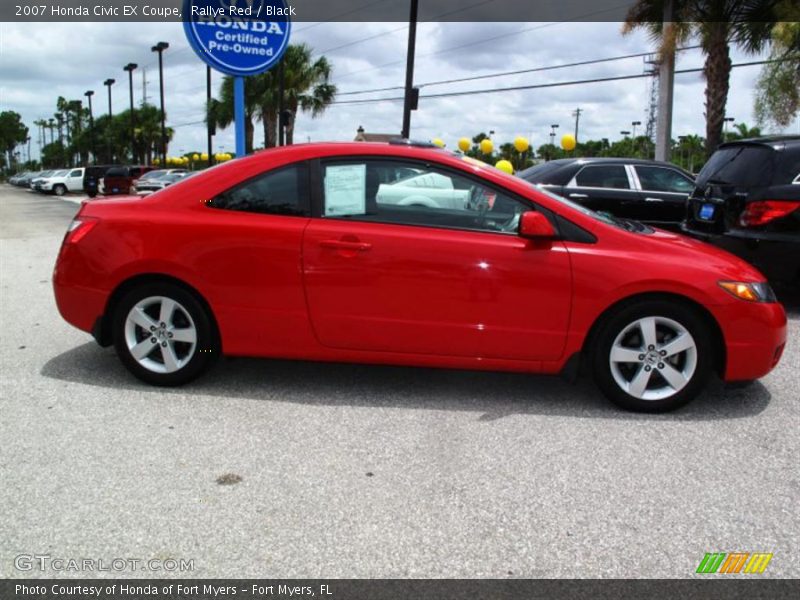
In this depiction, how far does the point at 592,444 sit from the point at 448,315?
3.46 feet

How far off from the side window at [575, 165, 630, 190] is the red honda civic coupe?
18.9 ft

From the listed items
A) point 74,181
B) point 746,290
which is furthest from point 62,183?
point 746,290

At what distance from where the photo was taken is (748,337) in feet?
13.2

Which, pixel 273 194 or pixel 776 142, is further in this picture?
pixel 776 142

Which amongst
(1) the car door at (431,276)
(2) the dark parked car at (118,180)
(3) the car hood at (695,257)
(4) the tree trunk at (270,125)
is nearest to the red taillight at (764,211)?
(3) the car hood at (695,257)

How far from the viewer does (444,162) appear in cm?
418

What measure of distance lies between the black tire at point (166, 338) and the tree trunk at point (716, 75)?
17.9 m

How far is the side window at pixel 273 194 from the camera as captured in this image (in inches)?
167

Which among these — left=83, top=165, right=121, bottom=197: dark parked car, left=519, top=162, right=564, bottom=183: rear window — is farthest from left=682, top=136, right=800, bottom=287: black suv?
left=83, top=165, right=121, bottom=197: dark parked car

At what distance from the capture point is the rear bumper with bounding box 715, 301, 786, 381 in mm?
4004

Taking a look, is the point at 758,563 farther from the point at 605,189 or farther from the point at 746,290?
the point at 605,189

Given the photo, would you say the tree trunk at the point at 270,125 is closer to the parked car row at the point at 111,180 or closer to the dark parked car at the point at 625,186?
the parked car row at the point at 111,180

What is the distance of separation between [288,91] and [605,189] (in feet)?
89.9

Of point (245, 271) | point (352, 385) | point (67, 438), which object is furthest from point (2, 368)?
point (352, 385)
